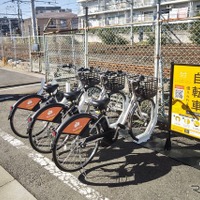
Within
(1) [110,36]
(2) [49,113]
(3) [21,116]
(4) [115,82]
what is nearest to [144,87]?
(4) [115,82]

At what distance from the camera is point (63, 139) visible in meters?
3.84

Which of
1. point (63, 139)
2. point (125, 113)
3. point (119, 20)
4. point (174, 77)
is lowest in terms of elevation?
point (63, 139)

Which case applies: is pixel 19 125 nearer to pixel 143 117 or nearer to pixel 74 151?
pixel 74 151

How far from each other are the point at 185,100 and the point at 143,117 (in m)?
0.94

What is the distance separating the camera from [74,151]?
371 cm

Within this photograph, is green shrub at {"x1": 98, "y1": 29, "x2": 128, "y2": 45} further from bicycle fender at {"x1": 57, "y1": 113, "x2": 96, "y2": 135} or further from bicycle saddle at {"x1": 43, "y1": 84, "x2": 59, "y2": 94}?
bicycle fender at {"x1": 57, "y1": 113, "x2": 96, "y2": 135}

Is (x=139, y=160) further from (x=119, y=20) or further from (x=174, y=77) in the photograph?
(x=119, y=20)

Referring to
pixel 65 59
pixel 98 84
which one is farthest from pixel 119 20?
pixel 98 84

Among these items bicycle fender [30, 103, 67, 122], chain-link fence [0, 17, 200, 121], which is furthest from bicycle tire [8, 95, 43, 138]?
chain-link fence [0, 17, 200, 121]

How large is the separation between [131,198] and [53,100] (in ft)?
7.11

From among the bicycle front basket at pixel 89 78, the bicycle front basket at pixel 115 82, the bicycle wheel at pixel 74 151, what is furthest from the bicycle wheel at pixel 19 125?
the bicycle front basket at pixel 115 82

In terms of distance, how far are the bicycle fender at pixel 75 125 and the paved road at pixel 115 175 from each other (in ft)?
2.08

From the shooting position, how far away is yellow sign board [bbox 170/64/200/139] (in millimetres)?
3561

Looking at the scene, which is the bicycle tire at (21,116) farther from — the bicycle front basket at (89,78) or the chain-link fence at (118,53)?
the chain-link fence at (118,53)
